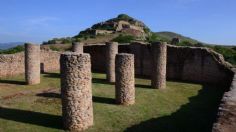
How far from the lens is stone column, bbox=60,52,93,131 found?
1095 cm

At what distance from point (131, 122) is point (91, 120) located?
1492 millimetres

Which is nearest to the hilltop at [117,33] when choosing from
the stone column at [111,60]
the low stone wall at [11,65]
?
the low stone wall at [11,65]

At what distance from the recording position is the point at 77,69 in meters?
11.1

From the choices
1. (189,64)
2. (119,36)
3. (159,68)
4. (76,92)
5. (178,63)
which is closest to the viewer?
(76,92)

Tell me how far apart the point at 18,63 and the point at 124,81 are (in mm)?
10107

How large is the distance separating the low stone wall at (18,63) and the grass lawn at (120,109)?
2075 mm

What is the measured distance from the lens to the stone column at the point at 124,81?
14.2 m

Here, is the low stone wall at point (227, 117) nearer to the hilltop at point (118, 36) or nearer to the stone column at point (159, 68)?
the stone column at point (159, 68)

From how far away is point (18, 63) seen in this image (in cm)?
2173

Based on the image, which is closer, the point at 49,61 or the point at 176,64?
the point at 176,64

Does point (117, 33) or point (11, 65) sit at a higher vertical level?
point (117, 33)

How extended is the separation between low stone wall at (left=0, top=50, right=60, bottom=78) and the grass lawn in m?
2.08

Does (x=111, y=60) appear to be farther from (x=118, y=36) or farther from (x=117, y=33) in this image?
(x=117, y=33)

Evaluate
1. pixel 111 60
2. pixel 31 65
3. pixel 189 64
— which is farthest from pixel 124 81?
pixel 189 64
